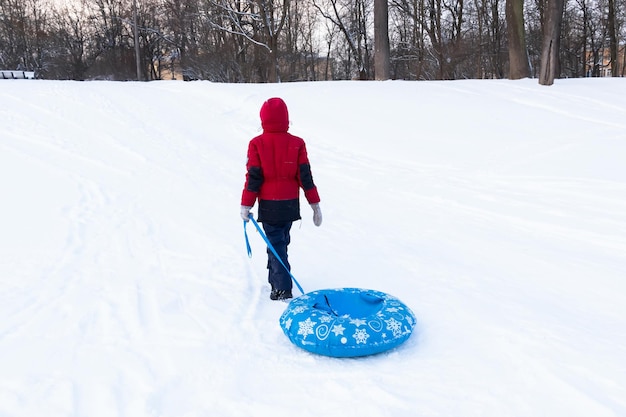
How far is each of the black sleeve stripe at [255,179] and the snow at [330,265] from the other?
879 millimetres

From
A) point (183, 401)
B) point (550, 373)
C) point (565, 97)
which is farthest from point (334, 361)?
point (565, 97)

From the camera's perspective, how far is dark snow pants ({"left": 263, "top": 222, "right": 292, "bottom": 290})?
13.6 ft

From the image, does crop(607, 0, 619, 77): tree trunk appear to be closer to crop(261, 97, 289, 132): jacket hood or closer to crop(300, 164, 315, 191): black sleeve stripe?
crop(300, 164, 315, 191): black sleeve stripe

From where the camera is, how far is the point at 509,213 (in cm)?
642

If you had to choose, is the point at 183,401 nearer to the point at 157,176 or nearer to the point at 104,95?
the point at 157,176

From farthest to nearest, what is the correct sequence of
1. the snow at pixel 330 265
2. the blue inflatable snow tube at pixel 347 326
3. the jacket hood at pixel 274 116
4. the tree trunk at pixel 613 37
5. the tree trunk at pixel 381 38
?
the tree trunk at pixel 613 37 → the tree trunk at pixel 381 38 → the jacket hood at pixel 274 116 → the blue inflatable snow tube at pixel 347 326 → the snow at pixel 330 265

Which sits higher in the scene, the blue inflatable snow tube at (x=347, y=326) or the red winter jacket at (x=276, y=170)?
the red winter jacket at (x=276, y=170)

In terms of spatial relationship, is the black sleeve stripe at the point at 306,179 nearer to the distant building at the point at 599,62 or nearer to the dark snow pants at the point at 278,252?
the dark snow pants at the point at 278,252

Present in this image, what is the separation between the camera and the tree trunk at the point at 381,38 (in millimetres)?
17016

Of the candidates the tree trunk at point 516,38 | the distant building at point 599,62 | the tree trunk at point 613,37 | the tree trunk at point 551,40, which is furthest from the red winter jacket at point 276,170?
the distant building at point 599,62

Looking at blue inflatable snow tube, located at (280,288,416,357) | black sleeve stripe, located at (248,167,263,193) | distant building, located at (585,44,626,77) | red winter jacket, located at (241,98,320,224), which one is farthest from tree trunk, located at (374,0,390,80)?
distant building, located at (585,44,626,77)

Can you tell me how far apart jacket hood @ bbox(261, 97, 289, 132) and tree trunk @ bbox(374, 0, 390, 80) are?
14.2m

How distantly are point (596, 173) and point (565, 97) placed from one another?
225 inches

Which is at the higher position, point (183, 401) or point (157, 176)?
point (157, 176)
